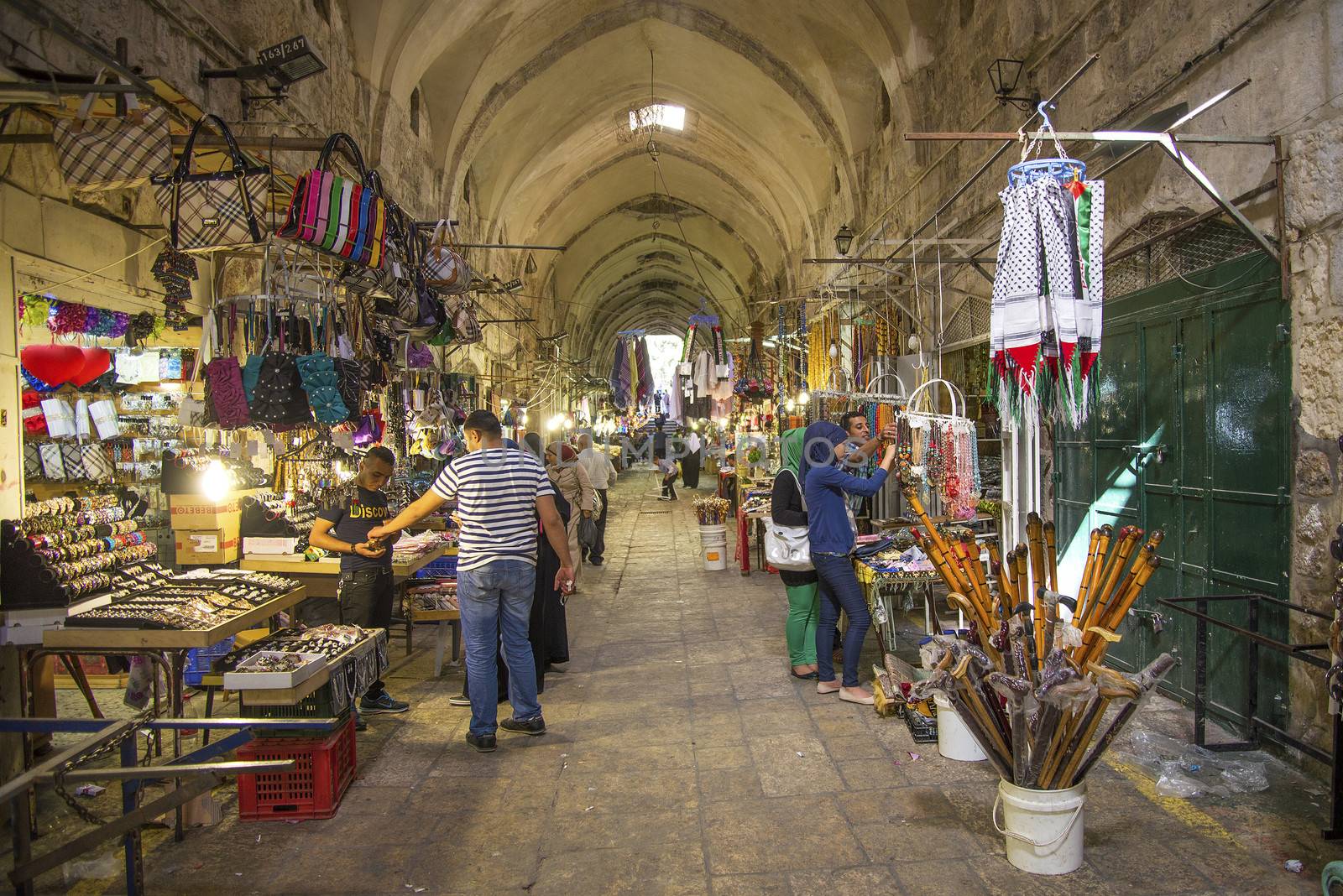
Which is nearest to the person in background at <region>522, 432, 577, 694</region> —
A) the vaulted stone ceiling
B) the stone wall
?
the stone wall

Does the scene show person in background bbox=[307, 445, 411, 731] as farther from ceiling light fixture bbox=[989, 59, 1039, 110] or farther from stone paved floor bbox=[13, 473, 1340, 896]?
ceiling light fixture bbox=[989, 59, 1039, 110]

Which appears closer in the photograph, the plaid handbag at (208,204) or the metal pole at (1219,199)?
the metal pole at (1219,199)

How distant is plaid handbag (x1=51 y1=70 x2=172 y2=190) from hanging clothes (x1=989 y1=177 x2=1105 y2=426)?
3818mm

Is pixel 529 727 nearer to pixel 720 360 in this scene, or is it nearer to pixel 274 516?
pixel 274 516

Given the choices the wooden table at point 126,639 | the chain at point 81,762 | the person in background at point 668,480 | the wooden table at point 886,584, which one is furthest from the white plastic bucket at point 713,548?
the person in background at point 668,480

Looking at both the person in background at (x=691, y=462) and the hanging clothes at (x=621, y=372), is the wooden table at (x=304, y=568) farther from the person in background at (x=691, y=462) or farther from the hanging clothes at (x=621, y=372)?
the hanging clothes at (x=621, y=372)

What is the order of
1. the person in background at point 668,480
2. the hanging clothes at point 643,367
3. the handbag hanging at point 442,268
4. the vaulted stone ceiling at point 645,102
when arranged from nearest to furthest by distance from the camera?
1. the handbag hanging at point 442,268
2. the vaulted stone ceiling at point 645,102
3. the person in background at point 668,480
4. the hanging clothes at point 643,367

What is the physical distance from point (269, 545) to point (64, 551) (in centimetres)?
126

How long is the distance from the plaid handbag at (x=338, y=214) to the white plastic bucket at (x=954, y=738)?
3.88m

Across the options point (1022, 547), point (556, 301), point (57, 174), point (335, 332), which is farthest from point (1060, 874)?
point (556, 301)

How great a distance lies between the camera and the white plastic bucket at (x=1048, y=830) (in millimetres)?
2852

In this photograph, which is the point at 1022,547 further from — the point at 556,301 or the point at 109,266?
the point at 556,301

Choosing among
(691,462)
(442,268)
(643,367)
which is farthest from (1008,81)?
(643,367)

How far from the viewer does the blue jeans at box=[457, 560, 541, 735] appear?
417 centimetres
